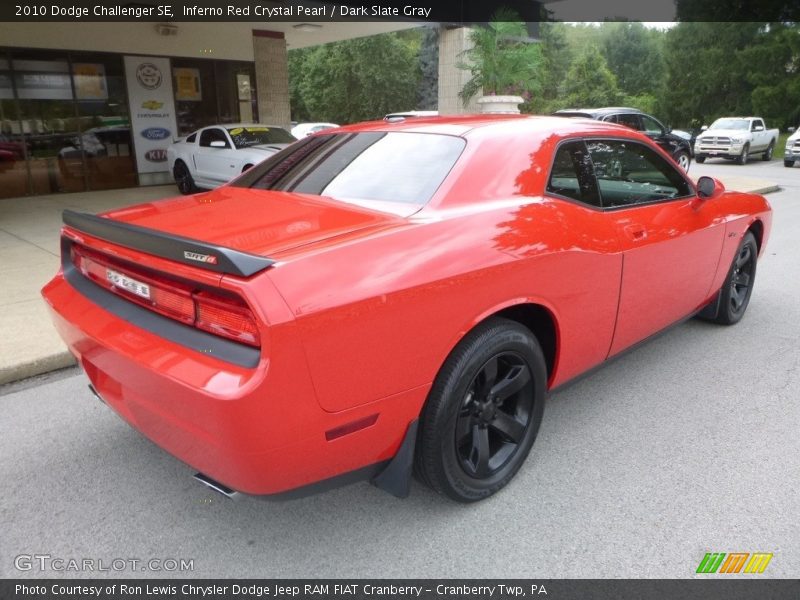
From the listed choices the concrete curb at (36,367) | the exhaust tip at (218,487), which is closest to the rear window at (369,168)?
the exhaust tip at (218,487)

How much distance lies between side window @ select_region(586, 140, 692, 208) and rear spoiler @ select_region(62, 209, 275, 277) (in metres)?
2.04

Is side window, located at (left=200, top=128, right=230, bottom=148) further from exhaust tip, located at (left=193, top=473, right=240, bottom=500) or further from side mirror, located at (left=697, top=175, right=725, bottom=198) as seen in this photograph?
exhaust tip, located at (left=193, top=473, right=240, bottom=500)

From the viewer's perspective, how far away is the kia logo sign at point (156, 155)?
14406 millimetres

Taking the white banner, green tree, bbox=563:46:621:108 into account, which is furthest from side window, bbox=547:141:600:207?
green tree, bbox=563:46:621:108

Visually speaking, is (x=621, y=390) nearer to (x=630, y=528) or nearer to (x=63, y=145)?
(x=630, y=528)

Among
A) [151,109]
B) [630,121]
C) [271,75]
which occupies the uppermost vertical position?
[271,75]

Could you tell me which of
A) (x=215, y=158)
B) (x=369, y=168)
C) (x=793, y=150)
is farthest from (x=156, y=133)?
(x=793, y=150)

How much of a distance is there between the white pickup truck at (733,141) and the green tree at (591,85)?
78.0 feet

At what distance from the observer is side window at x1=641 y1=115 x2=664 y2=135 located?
51.9 ft

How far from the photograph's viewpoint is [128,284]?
234 cm

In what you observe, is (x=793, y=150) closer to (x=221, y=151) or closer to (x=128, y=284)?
(x=221, y=151)

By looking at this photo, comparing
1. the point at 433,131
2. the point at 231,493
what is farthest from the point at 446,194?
the point at 231,493

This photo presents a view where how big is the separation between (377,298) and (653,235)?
78.0 inches

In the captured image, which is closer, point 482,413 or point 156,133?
point 482,413
